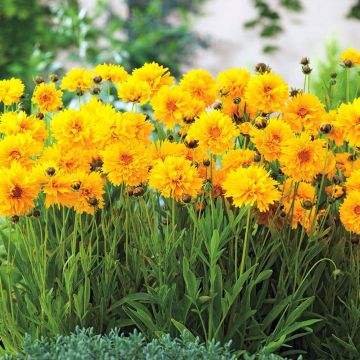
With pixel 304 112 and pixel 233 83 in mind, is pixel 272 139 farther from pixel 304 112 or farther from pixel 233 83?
pixel 233 83

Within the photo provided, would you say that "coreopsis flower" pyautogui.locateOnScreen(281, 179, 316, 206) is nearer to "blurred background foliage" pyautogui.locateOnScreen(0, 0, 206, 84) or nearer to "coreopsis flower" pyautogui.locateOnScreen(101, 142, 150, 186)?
"coreopsis flower" pyautogui.locateOnScreen(101, 142, 150, 186)

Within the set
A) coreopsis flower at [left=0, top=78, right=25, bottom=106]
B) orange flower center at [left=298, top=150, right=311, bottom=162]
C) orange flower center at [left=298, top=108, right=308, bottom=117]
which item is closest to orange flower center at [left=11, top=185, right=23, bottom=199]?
coreopsis flower at [left=0, top=78, right=25, bottom=106]

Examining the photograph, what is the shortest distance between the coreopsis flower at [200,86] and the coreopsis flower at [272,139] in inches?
12.8

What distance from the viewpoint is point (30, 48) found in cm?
638

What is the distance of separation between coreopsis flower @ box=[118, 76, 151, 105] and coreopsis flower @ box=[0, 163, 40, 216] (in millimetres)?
388

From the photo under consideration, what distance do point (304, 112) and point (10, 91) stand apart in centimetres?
78

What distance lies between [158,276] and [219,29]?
6011mm

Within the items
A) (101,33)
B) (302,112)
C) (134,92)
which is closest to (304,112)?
(302,112)

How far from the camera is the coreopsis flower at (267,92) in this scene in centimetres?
181

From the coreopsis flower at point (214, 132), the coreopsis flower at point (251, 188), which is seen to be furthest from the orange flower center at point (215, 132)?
the coreopsis flower at point (251, 188)

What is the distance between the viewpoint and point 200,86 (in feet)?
6.51

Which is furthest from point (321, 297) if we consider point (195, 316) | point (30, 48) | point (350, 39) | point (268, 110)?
point (350, 39)

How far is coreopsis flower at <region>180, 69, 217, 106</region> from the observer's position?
198 centimetres

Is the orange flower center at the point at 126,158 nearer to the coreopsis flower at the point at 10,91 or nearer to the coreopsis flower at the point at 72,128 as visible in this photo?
the coreopsis flower at the point at 72,128
